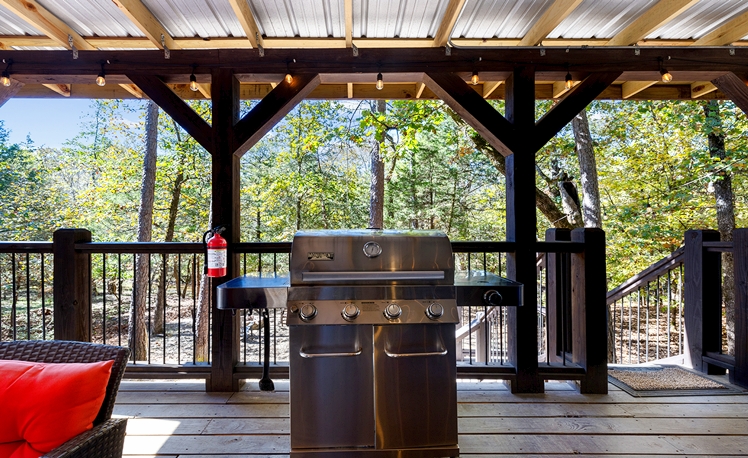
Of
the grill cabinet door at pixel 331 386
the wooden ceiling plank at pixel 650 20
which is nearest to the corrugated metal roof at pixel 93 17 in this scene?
the grill cabinet door at pixel 331 386

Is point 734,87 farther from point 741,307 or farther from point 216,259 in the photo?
point 216,259

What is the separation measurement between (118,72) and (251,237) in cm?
936

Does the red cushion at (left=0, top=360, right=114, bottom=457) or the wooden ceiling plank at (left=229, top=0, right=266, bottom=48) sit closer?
the red cushion at (left=0, top=360, right=114, bottom=457)

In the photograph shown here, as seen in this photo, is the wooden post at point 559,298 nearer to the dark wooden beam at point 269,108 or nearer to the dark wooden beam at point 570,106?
the dark wooden beam at point 570,106

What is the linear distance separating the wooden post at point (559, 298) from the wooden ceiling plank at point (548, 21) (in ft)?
4.61

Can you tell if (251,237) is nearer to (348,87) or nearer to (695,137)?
(348,87)

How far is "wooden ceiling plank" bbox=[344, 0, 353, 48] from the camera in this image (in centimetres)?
225

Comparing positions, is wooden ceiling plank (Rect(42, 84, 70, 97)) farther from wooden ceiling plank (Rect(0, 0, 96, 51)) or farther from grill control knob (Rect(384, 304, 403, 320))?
grill control knob (Rect(384, 304, 403, 320))

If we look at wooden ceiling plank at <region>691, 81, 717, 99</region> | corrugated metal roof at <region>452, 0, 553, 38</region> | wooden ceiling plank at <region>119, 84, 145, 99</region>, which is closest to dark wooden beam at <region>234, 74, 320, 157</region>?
corrugated metal roof at <region>452, 0, 553, 38</region>

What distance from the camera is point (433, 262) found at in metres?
1.86

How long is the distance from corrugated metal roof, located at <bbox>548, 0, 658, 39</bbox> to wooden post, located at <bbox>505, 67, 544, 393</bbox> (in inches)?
14.1

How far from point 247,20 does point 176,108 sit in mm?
844

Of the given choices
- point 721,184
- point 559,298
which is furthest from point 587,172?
point 559,298

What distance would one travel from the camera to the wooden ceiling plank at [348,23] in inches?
88.5
